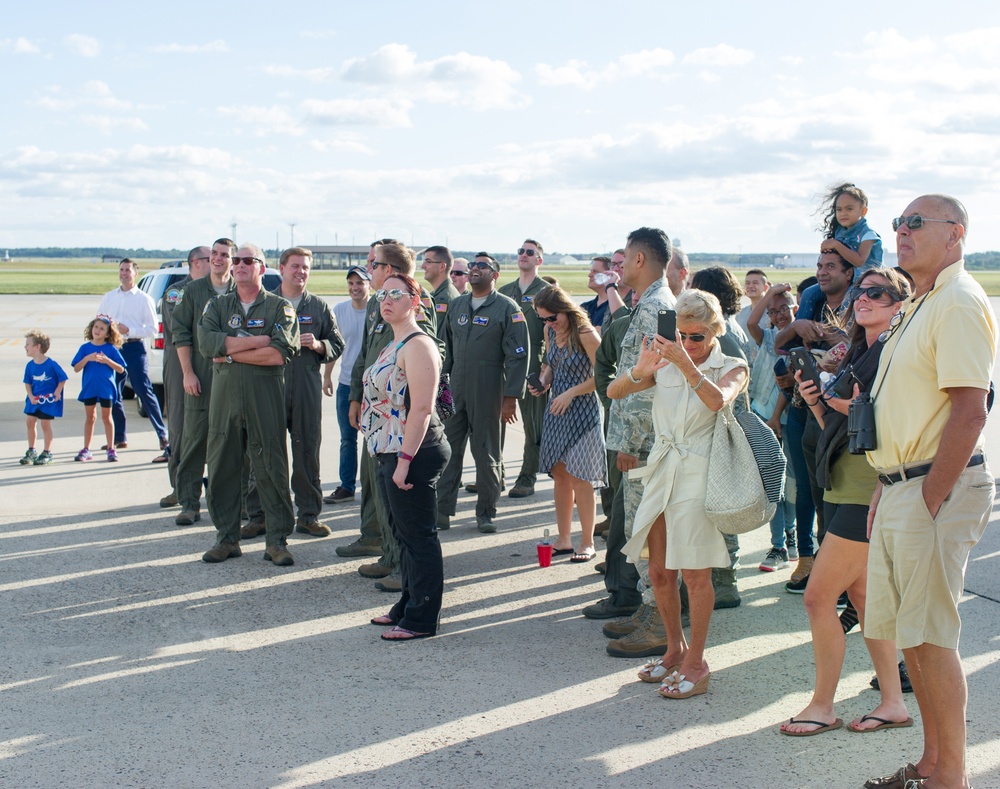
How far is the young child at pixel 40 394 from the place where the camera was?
10.1 meters

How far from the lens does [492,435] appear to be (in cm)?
775

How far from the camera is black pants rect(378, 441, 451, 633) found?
5.41 meters

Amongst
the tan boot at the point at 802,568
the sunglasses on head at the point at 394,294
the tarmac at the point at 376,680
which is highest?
the sunglasses on head at the point at 394,294

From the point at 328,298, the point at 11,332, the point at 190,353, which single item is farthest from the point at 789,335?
the point at 328,298

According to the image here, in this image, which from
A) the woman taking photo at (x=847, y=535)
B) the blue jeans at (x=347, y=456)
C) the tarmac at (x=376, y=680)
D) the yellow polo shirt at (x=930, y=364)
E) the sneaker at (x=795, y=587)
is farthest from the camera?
the blue jeans at (x=347, y=456)

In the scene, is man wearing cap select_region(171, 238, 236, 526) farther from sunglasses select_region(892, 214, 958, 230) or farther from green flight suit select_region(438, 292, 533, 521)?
sunglasses select_region(892, 214, 958, 230)

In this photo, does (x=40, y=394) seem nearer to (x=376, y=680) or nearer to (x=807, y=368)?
(x=376, y=680)

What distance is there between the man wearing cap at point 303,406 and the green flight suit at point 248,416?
672 mm

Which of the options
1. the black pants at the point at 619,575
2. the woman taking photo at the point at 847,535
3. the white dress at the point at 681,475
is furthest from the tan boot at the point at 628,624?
the woman taking photo at the point at 847,535

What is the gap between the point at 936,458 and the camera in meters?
3.37

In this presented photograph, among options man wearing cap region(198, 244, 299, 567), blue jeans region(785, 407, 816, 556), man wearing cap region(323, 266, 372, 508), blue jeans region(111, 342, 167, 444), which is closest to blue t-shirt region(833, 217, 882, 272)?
blue jeans region(785, 407, 816, 556)

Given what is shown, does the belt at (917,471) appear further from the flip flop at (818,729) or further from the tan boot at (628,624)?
the tan boot at (628,624)

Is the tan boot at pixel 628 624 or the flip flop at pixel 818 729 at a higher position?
the tan boot at pixel 628 624

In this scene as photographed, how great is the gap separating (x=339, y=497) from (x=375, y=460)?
287 centimetres
